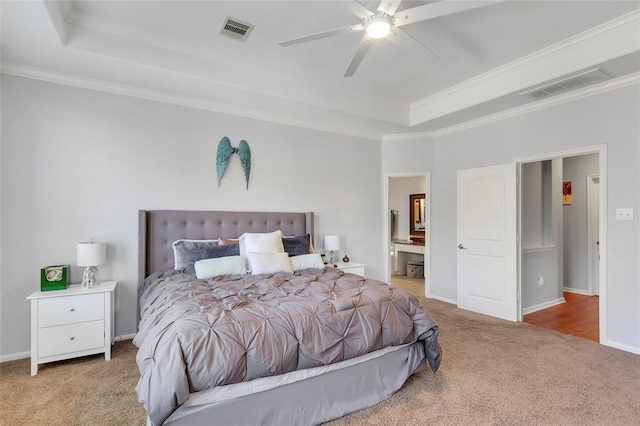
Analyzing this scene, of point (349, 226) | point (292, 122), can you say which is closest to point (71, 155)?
point (292, 122)

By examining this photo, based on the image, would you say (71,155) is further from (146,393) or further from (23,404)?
(146,393)

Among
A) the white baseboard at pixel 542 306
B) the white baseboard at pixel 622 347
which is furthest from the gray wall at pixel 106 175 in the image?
the white baseboard at pixel 622 347

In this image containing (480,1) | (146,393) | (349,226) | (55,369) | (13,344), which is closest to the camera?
(146,393)

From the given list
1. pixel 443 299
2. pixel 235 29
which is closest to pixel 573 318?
pixel 443 299

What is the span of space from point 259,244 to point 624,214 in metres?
3.69

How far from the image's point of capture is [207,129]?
151 inches

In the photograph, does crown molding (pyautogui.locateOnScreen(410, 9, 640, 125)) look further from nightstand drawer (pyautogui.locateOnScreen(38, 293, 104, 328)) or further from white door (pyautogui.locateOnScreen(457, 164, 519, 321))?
nightstand drawer (pyautogui.locateOnScreen(38, 293, 104, 328))

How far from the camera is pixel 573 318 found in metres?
4.14

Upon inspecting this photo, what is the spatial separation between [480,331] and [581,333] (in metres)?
1.11

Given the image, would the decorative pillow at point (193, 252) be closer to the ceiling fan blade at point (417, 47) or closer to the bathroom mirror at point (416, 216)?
the ceiling fan blade at point (417, 47)

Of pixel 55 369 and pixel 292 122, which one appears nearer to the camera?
Result: pixel 55 369

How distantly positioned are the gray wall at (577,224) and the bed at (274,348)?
4497 millimetres

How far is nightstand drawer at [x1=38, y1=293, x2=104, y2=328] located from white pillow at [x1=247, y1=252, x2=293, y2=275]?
1346 mm

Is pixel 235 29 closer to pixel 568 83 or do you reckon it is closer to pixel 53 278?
pixel 53 278
